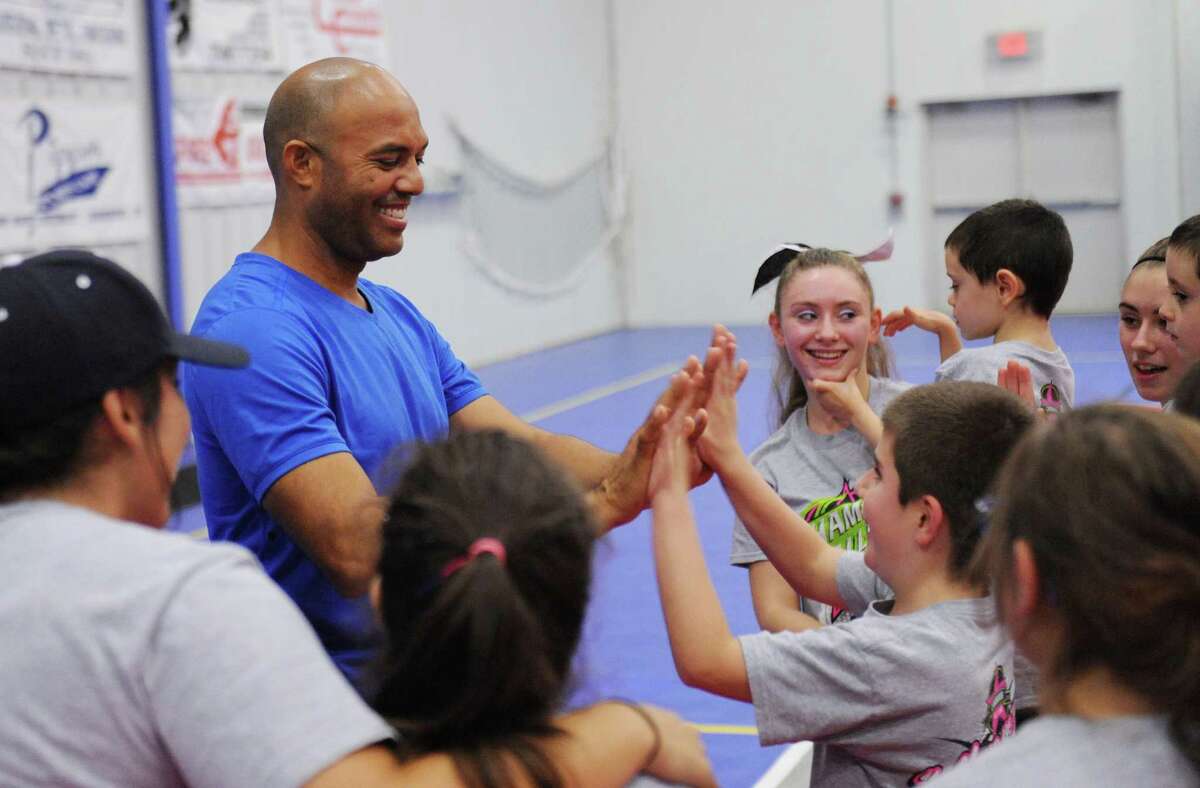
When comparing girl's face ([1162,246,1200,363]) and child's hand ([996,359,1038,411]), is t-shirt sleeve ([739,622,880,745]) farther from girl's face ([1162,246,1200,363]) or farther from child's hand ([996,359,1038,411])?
girl's face ([1162,246,1200,363])

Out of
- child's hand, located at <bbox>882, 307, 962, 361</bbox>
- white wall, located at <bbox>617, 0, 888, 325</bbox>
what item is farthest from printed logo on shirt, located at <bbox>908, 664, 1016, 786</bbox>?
white wall, located at <bbox>617, 0, 888, 325</bbox>

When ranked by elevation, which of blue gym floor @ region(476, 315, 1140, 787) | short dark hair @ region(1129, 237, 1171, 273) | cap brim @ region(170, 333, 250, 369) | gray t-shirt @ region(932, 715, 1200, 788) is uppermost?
short dark hair @ region(1129, 237, 1171, 273)

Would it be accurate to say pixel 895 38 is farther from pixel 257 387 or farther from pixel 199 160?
pixel 257 387

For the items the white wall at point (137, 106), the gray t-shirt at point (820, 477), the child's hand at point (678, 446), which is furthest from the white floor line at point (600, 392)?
the child's hand at point (678, 446)

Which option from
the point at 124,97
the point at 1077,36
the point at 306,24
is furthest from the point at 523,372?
the point at 1077,36

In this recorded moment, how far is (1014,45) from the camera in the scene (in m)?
13.9

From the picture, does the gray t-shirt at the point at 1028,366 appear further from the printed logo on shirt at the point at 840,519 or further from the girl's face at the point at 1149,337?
the printed logo on shirt at the point at 840,519

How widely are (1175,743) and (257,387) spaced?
1.56m

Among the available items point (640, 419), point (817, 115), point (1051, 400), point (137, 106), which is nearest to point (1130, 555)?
point (1051, 400)

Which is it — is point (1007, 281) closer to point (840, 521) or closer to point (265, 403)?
point (840, 521)

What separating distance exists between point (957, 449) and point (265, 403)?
1.12 m

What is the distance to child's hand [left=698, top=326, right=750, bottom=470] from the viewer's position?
7.52 feet

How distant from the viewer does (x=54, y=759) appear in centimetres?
129

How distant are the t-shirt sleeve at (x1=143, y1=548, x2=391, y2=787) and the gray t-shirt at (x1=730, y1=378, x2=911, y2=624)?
4.86ft
